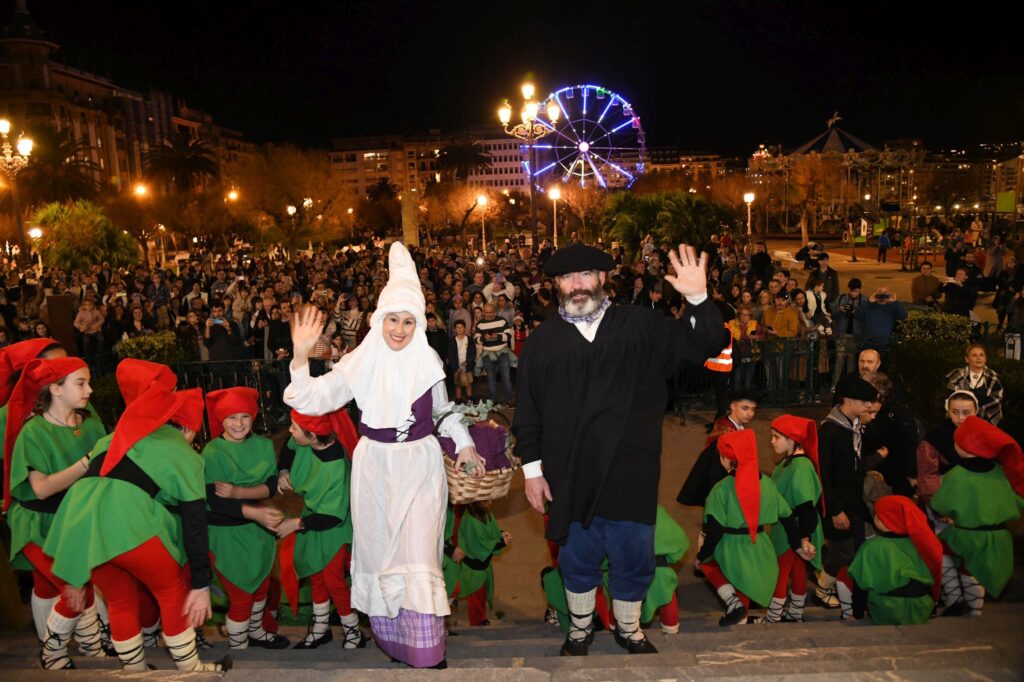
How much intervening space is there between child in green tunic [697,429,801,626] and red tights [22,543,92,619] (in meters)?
3.42

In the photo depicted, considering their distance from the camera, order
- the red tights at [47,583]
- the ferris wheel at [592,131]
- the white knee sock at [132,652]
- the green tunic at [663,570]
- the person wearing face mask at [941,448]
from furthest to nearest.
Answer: the ferris wheel at [592,131], the person wearing face mask at [941,448], the green tunic at [663,570], the red tights at [47,583], the white knee sock at [132,652]

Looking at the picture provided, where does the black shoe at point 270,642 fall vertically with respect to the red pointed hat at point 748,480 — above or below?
below

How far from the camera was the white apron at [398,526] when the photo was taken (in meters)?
3.91

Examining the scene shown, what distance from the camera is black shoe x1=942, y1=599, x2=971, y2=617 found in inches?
185

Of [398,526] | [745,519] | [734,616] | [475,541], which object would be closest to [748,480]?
[745,519]

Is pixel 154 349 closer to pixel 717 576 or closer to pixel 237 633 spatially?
pixel 237 633

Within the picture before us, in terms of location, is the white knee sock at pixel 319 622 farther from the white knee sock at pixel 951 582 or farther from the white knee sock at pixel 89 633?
the white knee sock at pixel 951 582

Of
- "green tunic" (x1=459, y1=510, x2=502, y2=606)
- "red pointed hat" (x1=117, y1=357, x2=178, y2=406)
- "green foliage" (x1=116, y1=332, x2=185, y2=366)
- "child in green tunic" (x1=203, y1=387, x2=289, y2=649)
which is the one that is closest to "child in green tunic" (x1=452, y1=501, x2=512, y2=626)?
"green tunic" (x1=459, y1=510, x2=502, y2=606)

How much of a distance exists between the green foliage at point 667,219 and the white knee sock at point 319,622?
58.9ft

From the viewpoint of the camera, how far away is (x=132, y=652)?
141 inches

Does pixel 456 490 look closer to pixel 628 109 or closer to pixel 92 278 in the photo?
pixel 92 278

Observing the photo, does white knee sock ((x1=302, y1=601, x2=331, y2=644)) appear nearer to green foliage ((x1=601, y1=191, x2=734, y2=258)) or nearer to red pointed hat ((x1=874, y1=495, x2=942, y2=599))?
red pointed hat ((x1=874, y1=495, x2=942, y2=599))

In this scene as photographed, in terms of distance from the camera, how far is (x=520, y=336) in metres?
11.8

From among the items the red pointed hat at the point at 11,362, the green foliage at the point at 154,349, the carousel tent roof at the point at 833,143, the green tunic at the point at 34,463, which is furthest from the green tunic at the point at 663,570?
the carousel tent roof at the point at 833,143
